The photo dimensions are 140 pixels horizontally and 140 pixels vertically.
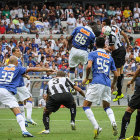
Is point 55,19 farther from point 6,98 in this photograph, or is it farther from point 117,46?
Result: point 6,98

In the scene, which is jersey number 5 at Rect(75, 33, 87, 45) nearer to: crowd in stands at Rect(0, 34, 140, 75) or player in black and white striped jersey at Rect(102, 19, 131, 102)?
player in black and white striped jersey at Rect(102, 19, 131, 102)

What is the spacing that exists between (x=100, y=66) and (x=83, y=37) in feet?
12.2

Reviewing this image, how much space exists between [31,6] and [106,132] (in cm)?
2578

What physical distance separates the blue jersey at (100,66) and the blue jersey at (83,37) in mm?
3496

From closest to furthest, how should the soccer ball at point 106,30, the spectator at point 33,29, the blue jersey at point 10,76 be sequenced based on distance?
the blue jersey at point 10,76 → the soccer ball at point 106,30 → the spectator at point 33,29

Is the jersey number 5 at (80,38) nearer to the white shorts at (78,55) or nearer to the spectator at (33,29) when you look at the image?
the white shorts at (78,55)

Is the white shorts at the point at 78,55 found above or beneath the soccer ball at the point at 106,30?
beneath

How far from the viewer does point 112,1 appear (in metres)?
38.6

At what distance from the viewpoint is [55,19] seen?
107 feet

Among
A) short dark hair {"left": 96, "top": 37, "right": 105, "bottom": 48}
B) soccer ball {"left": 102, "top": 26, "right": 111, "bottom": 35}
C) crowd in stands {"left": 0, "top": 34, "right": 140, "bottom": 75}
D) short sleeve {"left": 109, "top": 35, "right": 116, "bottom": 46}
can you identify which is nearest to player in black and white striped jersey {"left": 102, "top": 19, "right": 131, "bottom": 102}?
short sleeve {"left": 109, "top": 35, "right": 116, "bottom": 46}

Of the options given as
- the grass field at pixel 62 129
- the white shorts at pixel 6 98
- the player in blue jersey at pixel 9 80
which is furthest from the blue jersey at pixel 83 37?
the white shorts at pixel 6 98

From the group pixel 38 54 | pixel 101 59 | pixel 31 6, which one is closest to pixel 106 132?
pixel 101 59

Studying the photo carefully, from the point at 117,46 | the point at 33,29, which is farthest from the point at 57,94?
the point at 33,29

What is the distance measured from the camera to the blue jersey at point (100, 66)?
1096 centimetres
